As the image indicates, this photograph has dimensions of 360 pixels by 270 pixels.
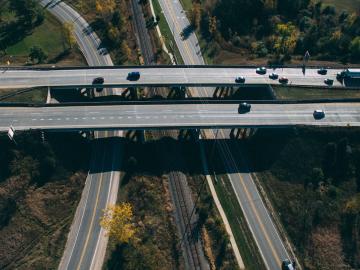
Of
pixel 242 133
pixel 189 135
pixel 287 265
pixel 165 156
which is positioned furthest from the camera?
pixel 242 133

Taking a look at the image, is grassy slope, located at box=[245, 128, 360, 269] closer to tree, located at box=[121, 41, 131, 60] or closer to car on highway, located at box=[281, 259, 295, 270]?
car on highway, located at box=[281, 259, 295, 270]

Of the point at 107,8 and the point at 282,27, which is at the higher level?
the point at 107,8

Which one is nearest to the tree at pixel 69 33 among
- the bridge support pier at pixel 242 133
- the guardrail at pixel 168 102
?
the guardrail at pixel 168 102

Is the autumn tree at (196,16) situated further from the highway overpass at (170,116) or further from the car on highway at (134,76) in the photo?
the highway overpass at (170,116)

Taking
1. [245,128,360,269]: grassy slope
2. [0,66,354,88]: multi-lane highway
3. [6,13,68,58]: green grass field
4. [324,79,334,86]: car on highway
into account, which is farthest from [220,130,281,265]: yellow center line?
[6,13,68,58]: green grass field

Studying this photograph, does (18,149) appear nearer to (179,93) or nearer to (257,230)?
(179,93)

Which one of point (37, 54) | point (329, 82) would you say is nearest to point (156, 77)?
point (37, 54)

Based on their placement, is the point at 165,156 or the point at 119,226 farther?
the point at 165,156

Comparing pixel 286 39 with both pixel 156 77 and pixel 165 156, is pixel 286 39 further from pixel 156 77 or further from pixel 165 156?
pixel 165 156
